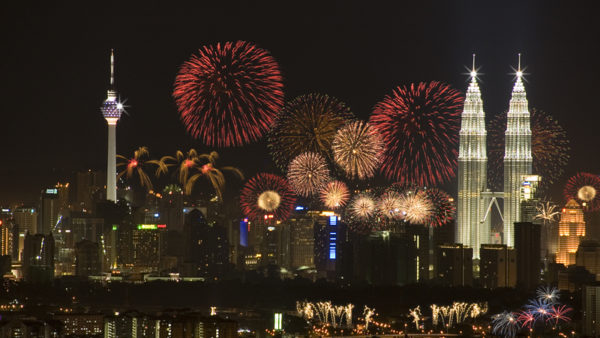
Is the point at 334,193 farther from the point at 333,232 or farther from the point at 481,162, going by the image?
the point at 333,232

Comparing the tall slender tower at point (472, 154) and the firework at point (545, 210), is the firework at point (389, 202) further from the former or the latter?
the firework at point (545, 210)

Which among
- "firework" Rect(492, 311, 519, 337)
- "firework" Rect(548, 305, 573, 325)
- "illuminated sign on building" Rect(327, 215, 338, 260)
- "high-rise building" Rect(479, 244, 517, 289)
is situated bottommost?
"firework" Rect(492, 311, 519, 337)

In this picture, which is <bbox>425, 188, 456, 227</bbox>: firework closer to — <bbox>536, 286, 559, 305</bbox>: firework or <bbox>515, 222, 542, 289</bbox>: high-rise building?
<bbox>515, 222, 542, 289</bbox>: high-rise building

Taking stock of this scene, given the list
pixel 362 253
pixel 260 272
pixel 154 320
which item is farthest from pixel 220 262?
pixel 154 320

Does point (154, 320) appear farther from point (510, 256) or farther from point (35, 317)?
point (510, 256)

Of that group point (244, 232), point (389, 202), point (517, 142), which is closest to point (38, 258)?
point (244, 232)

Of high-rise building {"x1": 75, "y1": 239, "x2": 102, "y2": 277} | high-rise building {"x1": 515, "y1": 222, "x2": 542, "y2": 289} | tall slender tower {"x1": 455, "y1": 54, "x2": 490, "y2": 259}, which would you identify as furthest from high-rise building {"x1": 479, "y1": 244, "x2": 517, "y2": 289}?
high-rise building {"x1": 75, "y1": 239, "x2": 102, "y2": 277}

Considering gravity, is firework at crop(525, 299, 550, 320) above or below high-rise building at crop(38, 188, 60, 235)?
below
